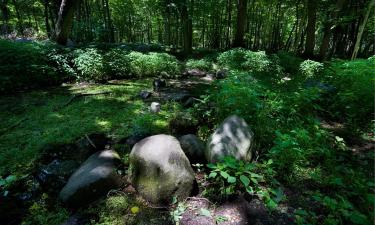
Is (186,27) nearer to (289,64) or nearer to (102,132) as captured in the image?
(289,64)

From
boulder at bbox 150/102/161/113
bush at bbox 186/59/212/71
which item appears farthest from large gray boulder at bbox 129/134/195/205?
bush at bbox 186/59/212/71

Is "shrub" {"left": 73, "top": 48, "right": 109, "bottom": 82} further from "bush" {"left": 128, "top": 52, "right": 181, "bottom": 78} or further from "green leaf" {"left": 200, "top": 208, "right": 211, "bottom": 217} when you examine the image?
"green leaf" {"left": 200, "top": 208, "right": 211, "bottom": 217}

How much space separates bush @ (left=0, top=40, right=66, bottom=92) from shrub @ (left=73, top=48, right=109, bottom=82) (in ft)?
1.96

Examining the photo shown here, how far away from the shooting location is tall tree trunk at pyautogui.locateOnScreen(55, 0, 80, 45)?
27.0 feet

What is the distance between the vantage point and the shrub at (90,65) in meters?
6.98

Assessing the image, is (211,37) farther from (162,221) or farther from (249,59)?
(162,221)

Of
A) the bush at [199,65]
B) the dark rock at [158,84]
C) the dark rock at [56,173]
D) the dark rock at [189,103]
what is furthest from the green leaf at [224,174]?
the bush at [199,65]

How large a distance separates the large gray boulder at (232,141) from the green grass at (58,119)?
45.5 inches

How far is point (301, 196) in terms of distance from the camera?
2.71 meters

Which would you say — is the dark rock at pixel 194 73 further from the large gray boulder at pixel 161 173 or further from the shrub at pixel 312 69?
the large gray boulder at pixel 161 173

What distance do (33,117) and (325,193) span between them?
5.05m

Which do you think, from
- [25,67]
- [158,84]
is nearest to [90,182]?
[158,84]

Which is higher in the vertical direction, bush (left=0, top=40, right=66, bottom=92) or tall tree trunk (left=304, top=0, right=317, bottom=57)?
tall tree trunk (left=304, top=0, right=317, bottom=57)

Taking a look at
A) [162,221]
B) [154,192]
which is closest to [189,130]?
[154,192]
